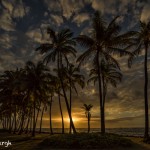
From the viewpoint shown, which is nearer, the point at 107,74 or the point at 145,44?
the point at 145,44

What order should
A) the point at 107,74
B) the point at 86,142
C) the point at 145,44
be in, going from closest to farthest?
the point at 86,142
the point at 145,44
the point at 107,74

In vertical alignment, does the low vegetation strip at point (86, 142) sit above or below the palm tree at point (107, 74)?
below

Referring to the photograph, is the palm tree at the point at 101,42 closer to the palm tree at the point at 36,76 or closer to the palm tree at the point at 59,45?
the palm tree at the point at 59,45

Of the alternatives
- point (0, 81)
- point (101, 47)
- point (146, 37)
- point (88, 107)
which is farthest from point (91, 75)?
point (88, 107)

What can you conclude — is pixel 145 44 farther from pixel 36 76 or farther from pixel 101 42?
pixel 36 76

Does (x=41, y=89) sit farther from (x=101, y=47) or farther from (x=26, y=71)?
(x=101, y=47)

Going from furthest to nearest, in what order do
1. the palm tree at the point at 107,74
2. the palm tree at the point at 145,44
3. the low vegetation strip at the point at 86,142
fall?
the palm tree at the point at 107,74 → the palm tree at the point at 145,44 → the low vegetation strip at the point at 86,142

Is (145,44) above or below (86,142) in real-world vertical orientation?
above

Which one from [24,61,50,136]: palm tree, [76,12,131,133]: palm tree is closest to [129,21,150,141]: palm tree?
[76,12,131,133]: palm tree

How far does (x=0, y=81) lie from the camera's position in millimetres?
56812

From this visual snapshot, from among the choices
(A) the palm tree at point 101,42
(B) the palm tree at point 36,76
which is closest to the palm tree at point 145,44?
(A) the palm tree at point 101,42

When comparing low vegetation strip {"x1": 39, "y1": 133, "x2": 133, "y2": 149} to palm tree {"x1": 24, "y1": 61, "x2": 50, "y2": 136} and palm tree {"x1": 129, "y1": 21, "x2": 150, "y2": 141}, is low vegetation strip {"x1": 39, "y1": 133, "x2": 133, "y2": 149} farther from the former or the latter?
palm tree {"x1": 24, "y1": 61, "x2": 50, "y2": 136}

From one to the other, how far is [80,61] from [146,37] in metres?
9.17

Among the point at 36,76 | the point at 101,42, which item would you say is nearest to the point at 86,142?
the point at 101,42
